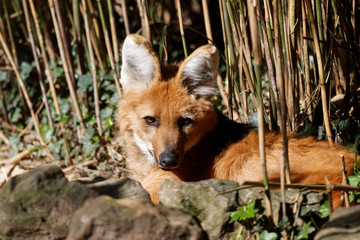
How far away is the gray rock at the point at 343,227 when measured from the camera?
7.99ft

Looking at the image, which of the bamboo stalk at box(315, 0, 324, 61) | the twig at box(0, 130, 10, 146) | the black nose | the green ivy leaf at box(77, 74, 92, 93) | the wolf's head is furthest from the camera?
the twig at box(0, 130, 10, 146)

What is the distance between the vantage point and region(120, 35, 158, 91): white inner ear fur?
379cm

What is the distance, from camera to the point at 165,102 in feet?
12.8

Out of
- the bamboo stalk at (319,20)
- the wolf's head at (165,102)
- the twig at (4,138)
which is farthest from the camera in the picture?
the twig at (4,138)

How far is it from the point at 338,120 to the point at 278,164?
1072 mm

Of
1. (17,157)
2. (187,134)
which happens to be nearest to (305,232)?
(187,134)

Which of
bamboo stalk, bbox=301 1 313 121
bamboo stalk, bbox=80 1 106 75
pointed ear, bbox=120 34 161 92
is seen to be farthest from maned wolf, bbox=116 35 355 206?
bamboo stalk, bbox=80 1 106 75

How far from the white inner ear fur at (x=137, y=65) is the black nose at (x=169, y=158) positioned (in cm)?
73

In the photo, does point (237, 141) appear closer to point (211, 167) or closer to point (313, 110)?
point (211, 167)

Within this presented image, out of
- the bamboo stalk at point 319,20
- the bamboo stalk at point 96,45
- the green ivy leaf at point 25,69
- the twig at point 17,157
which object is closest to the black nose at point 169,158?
the bamboo stalk at point 319,20

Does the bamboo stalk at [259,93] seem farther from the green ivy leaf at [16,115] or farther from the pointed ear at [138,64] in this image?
the green ivy leaf at [16,115]

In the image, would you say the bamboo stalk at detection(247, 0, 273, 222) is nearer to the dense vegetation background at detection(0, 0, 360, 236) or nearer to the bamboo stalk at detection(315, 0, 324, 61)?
the dense vegetation background at detection(0, 0, 360, 236)

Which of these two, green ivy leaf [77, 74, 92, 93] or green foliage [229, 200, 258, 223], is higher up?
green ivy leaf [77, 74, 92, 93]

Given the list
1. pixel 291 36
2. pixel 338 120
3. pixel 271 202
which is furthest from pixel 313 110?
pixel 271 202
